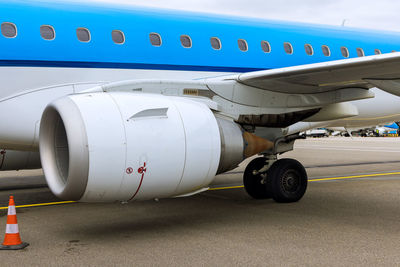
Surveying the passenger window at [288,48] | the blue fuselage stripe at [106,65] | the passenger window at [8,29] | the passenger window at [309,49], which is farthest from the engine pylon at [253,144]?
the passenger window at [8,29]

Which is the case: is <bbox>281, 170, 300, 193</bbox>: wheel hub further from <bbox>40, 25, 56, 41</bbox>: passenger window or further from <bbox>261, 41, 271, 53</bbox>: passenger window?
<bbox>40, 25, 56, 41</bbox>: passenger window

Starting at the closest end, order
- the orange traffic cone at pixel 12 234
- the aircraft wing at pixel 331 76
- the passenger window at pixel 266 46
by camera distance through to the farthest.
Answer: the orange traffic cone at pixel 12 234 < the aircraft wing at pixel 331 76 < the passenger window at pixel 266 46

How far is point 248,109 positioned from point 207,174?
5.70ft

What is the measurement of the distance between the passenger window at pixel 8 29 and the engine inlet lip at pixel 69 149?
161 cm

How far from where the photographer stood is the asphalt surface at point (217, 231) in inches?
188

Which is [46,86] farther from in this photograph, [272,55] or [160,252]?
[272,55]

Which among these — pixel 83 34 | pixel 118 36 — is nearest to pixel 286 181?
pixel 118 36

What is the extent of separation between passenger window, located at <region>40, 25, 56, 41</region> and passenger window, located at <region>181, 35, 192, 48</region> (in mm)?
2044

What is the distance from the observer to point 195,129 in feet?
18.6

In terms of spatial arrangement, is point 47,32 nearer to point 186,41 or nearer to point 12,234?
point 186,41

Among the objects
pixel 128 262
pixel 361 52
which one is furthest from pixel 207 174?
pixel 361 52

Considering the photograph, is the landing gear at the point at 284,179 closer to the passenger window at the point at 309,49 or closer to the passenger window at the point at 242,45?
the passenger window at the point at 242,45

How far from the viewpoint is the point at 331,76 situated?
6.68 m

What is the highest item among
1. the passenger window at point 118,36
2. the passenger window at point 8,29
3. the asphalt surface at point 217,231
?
the passenger window at point 8,29
